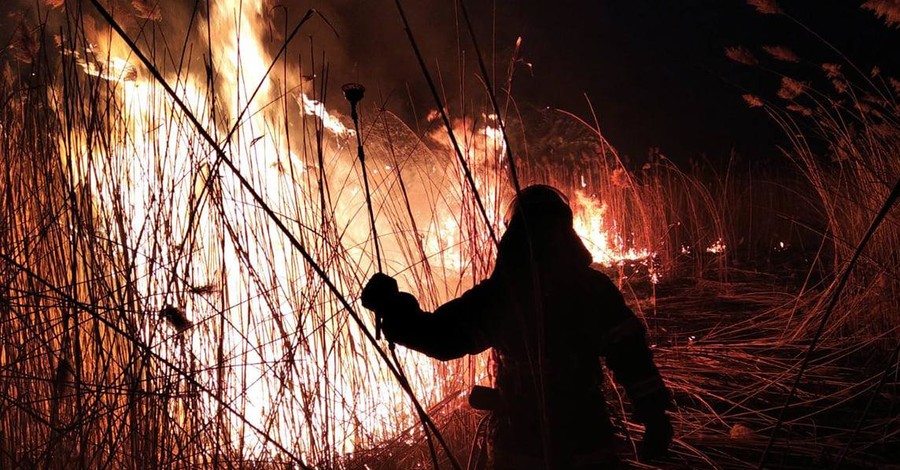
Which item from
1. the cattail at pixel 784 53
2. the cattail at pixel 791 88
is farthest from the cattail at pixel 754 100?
the cattail at pixel 784 53

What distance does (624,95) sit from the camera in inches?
672

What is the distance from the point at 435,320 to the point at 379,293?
7.7 inches

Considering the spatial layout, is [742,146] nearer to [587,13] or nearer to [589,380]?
[587,13]

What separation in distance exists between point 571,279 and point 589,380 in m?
0.28

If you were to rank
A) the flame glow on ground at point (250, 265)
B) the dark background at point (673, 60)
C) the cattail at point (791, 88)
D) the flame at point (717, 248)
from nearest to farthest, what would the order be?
the flame glow on ground at point (250, 265) → the cattail at point (791, 88) → the flame at point (717, 248) → the dark background at point (673, 60)

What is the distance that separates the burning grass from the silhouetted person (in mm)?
198

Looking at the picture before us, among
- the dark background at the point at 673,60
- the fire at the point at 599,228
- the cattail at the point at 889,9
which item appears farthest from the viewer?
the dark background at the point at 673,60

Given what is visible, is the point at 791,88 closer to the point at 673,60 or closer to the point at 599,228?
the point at 599,228

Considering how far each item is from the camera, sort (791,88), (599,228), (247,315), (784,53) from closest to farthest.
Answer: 1. (247,315)
2. (784,53)
3. (791,88)
4. (599,228)

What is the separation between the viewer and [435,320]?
1.50 m

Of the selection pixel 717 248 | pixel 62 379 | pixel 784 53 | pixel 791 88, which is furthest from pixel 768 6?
pixel 717 248

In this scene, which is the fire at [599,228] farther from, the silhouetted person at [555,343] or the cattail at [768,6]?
the silhouetted person at [555,343]

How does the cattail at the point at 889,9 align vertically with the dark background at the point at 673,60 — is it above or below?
below

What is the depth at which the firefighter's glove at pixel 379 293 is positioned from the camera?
1.37 meters
